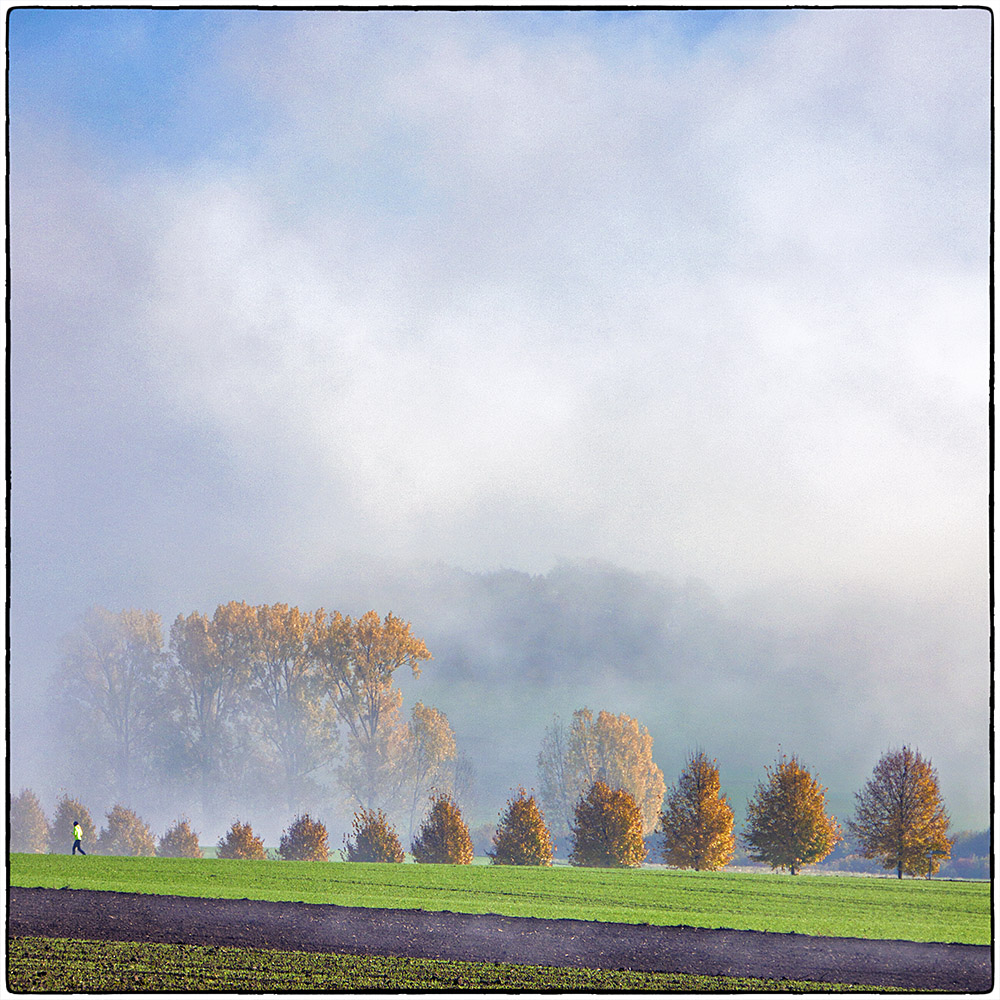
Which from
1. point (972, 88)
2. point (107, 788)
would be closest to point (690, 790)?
point (107, 788)

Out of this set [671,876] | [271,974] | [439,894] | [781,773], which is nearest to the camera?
[271,974]

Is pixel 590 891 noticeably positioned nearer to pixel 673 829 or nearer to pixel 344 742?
pixel 673 829

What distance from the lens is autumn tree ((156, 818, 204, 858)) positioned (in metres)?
14.2

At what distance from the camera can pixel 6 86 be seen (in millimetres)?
11531

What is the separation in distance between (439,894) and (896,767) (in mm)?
6714

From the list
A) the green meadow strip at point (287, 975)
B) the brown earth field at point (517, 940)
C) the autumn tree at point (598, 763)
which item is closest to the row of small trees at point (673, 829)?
the autumn tree at point (598, 763)

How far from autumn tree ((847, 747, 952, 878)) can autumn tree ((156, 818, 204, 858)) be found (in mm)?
10696

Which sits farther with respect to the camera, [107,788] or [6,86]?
[107,788]

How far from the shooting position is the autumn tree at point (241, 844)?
1427cm

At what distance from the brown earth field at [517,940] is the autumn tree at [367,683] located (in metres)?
4.93

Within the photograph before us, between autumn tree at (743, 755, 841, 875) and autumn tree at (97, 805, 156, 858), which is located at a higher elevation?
autumn tree at (743, 755, 841, 875)

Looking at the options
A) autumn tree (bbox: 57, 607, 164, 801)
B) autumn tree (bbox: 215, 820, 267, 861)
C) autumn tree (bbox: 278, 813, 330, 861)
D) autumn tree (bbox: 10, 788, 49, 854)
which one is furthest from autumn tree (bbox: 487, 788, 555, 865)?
autumn tree (bbox: 10, 788, 49, 854)

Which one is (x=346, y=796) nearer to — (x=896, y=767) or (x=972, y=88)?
(x=896, y=767)

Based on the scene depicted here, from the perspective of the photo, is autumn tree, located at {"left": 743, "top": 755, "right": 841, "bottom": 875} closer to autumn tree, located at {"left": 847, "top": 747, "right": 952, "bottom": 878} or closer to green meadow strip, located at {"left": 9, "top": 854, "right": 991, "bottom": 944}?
autumn tree, located at {"left": 847, "top": 747, "right": 952, "bottom": 878}
